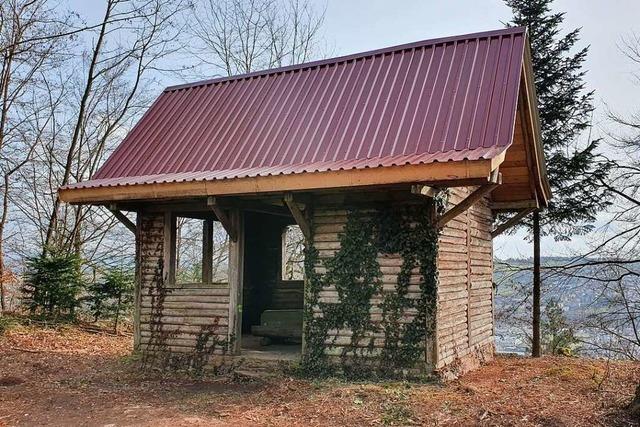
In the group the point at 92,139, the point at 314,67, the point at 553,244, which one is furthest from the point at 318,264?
the point at 92,139

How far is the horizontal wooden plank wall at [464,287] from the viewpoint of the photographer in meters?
7.43

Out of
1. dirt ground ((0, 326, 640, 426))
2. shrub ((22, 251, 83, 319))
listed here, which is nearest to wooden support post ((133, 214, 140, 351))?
dirt ground ((0, 326, 640, 426))

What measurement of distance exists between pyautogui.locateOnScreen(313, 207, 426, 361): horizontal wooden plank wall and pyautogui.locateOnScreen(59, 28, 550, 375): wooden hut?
0.02 m

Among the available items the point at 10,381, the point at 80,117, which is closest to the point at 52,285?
the point at 80,117

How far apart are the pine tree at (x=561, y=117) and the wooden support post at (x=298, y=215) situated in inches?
275

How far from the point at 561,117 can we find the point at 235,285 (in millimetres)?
8698

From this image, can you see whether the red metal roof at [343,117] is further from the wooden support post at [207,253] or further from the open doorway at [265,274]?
the open doorway at [265,274]

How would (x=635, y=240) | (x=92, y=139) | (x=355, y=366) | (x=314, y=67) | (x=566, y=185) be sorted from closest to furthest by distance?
(x=355, y=366) < (x=314, y=67) < (x=566, y=185) < (x=635, y=240) < (x=92, y=139)

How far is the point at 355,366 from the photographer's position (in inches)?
280

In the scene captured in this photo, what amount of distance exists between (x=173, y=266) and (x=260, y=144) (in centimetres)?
244

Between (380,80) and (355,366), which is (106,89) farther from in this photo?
(355,366)

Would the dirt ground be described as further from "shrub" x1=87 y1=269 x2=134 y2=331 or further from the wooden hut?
"shrub" x1=87 y1=269 x2=134 y2=331

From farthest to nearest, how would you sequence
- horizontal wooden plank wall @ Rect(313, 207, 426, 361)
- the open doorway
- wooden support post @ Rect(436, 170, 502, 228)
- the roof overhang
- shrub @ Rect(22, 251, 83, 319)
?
shrub @ Rect(22, 251, 83, 319) < the open doorway < horizontal wooden plank wall @ Rect(313, 207, 426, 361) < wooden support post @ Rect(436, 170, 502, 228) < the roof overhang

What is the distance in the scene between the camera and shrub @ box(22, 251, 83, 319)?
43.2 feet
